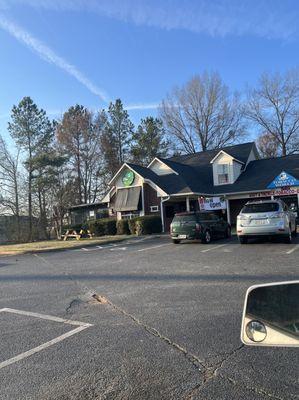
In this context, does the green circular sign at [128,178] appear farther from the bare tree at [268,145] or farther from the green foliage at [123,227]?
the bare tree at [268,145]

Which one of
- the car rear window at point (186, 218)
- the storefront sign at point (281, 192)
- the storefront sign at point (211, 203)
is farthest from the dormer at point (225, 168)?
the car rear window at point (186, 218)

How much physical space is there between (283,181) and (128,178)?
12.2 metres

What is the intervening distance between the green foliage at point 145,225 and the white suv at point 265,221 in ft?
40.2

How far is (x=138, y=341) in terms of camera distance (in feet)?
16.7

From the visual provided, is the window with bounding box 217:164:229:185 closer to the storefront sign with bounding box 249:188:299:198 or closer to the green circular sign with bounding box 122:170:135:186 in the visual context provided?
the storefront sign with bounding box 249:188:299:198

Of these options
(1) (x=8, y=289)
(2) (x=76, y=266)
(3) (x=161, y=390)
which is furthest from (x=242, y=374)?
(2) (x=76, y=266)

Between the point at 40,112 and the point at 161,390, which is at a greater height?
the point at 40,112

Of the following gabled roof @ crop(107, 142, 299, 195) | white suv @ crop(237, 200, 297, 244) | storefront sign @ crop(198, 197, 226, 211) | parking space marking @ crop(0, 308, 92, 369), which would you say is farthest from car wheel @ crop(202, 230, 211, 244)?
parking space marking @ crop(0, 308, 92, 369)

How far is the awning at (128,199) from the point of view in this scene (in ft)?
104

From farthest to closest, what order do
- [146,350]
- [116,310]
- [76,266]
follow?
1. [76,266]
2. [116,310]
3. [146,350]

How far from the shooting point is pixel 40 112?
47.0 m

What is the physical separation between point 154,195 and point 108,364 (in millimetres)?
27082

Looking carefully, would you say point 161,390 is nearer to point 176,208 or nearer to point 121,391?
point 121,391

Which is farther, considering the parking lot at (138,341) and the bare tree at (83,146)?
the bare tree at (83,146)
